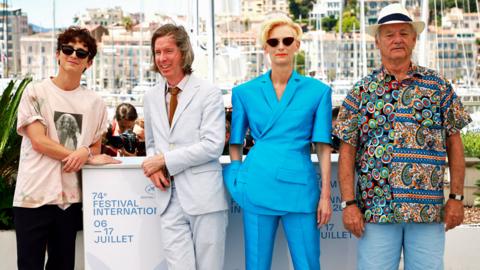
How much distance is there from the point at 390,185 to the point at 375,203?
13 cm

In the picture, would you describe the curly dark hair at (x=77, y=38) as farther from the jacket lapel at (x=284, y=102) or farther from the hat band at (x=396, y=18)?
the hat band at (x=396, y=18)

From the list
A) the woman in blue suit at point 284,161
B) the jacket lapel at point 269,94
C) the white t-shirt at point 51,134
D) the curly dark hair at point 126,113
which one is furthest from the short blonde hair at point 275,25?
the curly dark hair at point 126,113

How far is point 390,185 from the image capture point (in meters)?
4.53

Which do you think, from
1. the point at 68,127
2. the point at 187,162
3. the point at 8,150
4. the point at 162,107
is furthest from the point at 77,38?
the point at 8,150

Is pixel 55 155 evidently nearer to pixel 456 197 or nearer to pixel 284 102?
A: pixel 284 102

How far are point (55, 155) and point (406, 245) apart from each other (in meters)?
2.11

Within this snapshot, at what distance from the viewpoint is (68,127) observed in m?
5.12

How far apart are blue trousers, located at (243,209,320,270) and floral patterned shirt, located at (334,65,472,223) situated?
356 mm

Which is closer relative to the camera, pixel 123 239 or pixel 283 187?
pixel 283 187

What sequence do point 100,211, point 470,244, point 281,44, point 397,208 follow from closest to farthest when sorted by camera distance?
point 397,208
point 281,44
point 100,211
point 470,244

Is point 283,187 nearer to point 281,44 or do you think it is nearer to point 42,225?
point 281,44

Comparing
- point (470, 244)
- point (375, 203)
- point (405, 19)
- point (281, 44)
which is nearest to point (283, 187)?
point (375, 203)

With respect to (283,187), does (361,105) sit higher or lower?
higher

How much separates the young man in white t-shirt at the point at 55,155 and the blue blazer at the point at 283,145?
102 centimetres
